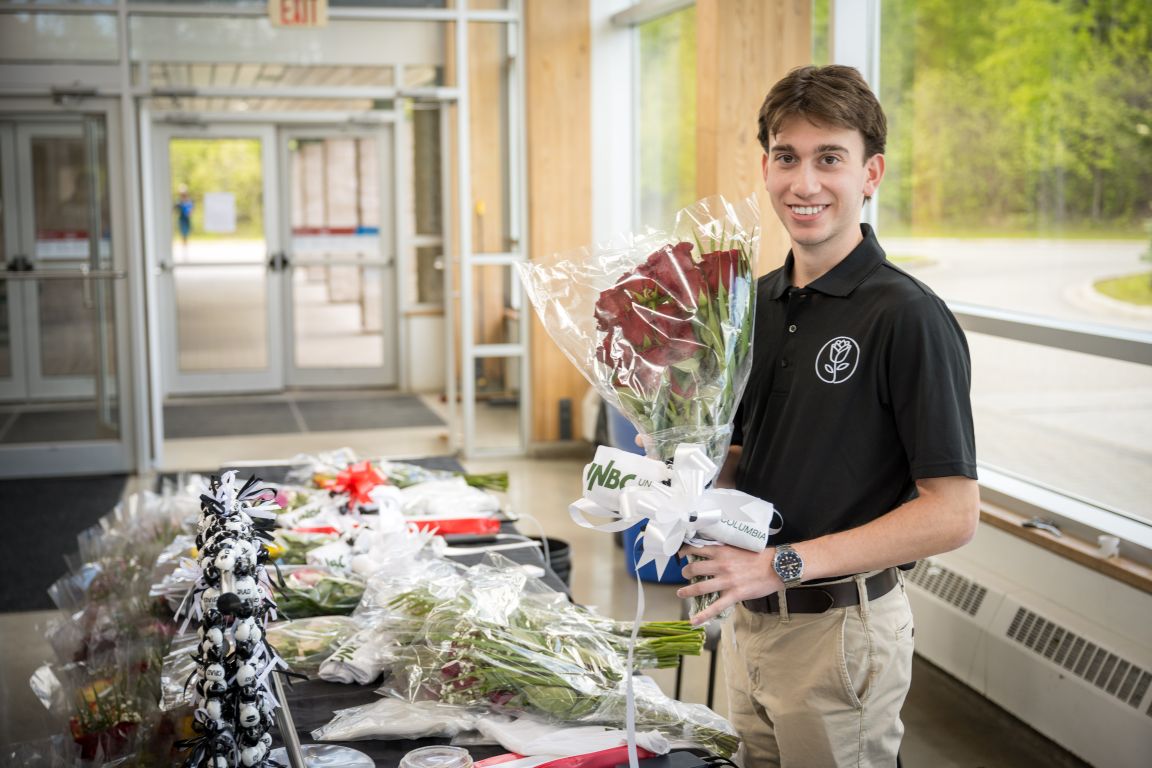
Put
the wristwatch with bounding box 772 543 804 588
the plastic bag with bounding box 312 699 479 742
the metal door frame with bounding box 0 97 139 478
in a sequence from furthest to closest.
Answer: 1. the metal door frame with bounding box 0 97 139 478
2. the plastic bag with bounding box 312 699 479 742
3. the wristwatch with bounding box 772 543 804 588

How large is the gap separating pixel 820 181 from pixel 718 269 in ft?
0.78

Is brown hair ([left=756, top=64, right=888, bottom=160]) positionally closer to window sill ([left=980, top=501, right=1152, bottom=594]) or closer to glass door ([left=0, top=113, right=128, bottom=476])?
window sill ([left=980, top=501, right=1152, bottom=594])

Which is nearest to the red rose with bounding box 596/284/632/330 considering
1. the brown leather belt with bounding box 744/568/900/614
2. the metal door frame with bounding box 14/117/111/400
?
the brown leather belt with bounding box 744/568/900/614

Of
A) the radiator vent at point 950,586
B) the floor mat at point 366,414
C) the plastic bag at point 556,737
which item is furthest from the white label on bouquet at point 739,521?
the floor mat at point 366,414

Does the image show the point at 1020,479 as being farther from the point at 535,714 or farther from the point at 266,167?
the point at 266,167

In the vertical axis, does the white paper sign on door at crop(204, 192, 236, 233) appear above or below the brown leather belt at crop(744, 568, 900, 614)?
above

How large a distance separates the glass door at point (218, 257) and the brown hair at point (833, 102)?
929cm

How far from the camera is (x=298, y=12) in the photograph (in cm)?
765

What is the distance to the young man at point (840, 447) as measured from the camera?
1703 mm

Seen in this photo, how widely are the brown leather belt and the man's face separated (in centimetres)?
54

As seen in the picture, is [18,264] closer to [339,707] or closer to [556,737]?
[339,707]

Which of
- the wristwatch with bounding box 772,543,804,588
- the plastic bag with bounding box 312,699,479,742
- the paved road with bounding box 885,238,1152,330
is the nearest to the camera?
the wristwatch with bounding box 772,543,804,588

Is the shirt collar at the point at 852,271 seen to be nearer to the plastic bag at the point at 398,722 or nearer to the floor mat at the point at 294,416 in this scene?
the plastic bag at the point at 398,722

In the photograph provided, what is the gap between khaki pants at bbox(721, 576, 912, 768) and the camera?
6.13 feet
